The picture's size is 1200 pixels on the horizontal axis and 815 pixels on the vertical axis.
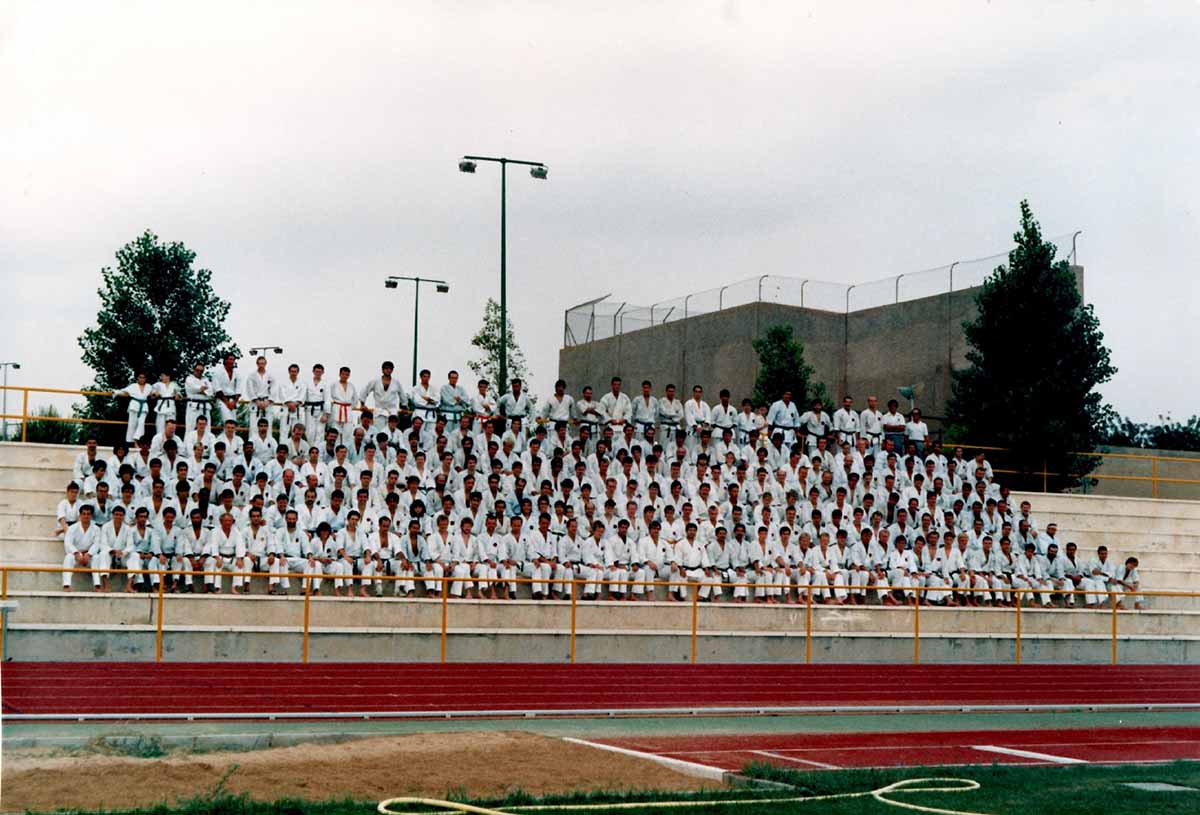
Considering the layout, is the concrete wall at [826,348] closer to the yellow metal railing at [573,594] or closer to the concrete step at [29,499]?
the yellow metal railing at [573,594]

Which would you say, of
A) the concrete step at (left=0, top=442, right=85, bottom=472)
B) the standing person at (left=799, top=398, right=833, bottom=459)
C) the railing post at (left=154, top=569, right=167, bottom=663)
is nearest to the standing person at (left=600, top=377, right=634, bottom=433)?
the standing person at (left=799, top=398, right=833, bottom=459)

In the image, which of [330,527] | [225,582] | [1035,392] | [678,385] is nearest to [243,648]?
[225,582]

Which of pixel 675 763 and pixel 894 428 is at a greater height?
pixel 894 428

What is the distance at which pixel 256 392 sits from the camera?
74.6 ft

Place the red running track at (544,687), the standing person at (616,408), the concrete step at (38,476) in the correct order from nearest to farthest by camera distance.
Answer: the red running track at (544,687), the concrete step at (38,476), the standing person at (616,408)

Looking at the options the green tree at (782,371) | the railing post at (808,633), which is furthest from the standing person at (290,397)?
the green tree at (782,371)

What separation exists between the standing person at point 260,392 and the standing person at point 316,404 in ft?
1.16

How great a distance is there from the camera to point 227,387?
73.3ft

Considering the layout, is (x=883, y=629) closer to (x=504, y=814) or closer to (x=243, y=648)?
(x=243, y=648)

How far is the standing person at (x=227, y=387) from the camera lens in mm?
22078

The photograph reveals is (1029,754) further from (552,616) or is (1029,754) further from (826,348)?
(826,348)

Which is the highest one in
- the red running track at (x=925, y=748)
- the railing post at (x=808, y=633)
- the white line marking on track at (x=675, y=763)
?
the railing post at (x=808, y=633)

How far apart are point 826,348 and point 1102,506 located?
14.8 metres

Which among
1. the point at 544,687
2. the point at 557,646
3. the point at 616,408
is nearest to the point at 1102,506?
the point at 616,408
